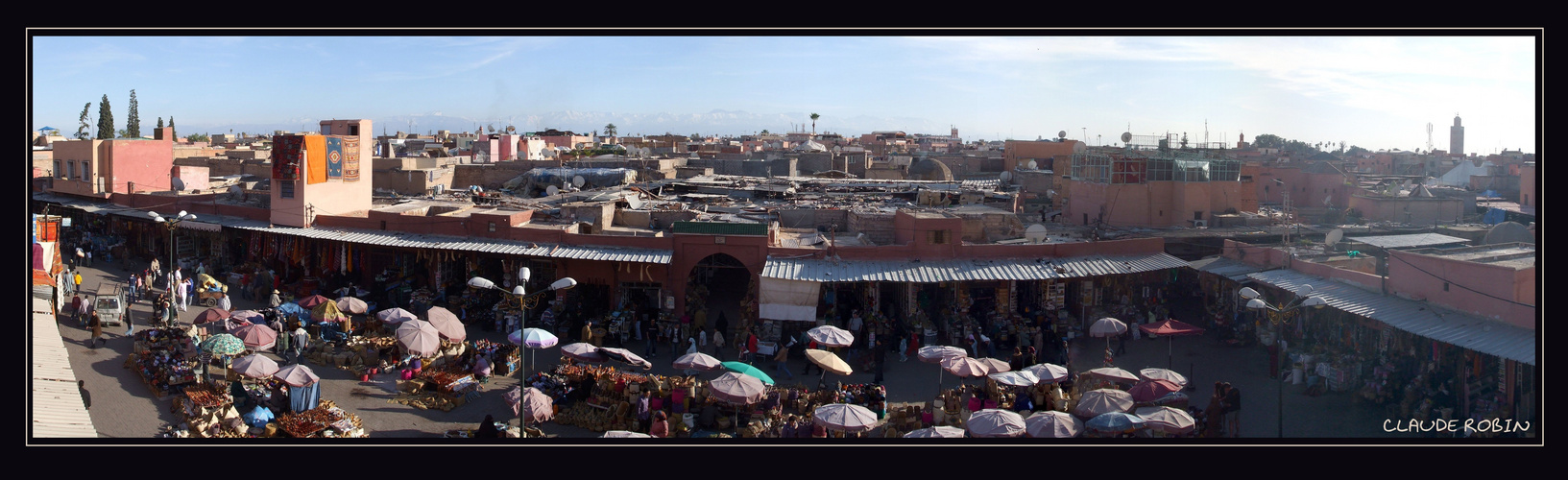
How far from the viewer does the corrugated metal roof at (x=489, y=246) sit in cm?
1839

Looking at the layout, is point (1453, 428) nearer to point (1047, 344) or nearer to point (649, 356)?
point (1047, 344)

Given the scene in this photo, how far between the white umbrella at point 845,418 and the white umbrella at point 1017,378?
215 cm

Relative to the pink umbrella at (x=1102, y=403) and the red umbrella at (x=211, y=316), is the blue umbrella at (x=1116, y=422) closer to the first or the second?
the pink umbrella at (x=1102, y=403)

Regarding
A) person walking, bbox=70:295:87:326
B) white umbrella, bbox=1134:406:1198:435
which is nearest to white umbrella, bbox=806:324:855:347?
white umbrella, bbox=1134:406:1198:435

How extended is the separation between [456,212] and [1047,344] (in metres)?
13.2

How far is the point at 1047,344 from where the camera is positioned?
17359 mm

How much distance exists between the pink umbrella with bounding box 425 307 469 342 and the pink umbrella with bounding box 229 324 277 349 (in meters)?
2.25

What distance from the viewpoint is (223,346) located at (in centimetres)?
1435

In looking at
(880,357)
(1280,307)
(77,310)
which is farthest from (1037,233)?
(77,310)

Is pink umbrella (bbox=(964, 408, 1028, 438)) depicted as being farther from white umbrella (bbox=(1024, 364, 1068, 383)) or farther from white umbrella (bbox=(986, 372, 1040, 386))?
white umbrella (bbox=(1024, 364, 1068, 383))

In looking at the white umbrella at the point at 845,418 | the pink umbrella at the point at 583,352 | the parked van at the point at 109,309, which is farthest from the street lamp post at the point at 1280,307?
the parked van at the point at 109,309

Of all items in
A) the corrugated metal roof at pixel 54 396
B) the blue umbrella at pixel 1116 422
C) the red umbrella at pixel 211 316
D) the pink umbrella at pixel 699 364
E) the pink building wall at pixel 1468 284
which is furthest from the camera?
the red umbrella at pixel 211 316

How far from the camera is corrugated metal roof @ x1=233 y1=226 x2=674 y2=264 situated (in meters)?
18.4

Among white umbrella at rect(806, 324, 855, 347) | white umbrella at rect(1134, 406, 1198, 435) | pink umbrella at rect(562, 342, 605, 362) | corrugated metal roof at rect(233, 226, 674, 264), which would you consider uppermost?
corrugated metal roof at rect(233, 226, 674, 264)
